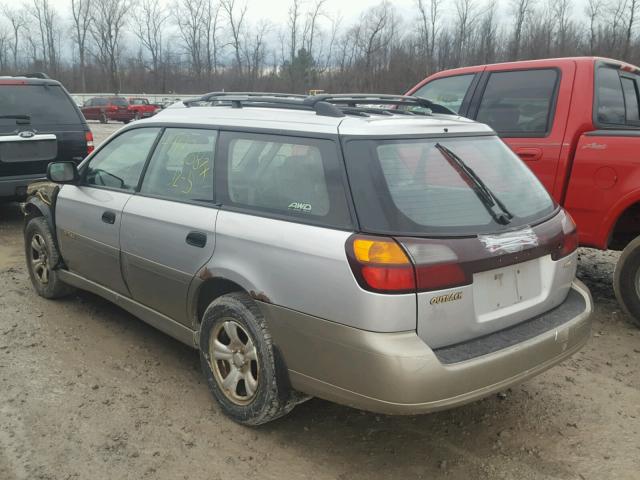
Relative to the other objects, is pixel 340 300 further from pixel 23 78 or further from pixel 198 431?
pixel 23 78

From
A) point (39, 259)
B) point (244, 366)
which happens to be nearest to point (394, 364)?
point (244, 366)

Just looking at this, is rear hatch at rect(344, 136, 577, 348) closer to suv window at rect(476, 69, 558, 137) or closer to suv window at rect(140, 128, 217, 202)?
suv window at rect(140, 128, 217, 202)

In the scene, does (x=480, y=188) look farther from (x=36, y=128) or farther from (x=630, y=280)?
(x=36, y=128)

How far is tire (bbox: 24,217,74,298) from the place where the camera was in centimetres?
488

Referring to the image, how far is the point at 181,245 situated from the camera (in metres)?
3.42

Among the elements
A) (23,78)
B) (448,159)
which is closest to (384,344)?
(448,159)

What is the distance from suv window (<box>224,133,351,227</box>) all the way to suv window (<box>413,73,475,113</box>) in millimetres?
3021

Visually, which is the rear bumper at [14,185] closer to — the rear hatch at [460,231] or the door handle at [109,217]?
the door handle at [109,217]

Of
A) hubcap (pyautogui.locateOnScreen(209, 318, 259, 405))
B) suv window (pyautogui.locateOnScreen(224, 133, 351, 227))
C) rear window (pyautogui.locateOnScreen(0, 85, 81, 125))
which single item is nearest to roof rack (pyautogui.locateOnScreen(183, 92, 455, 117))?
suv window (pyautogui.locateOnScreen(224, 133, 351, 227))

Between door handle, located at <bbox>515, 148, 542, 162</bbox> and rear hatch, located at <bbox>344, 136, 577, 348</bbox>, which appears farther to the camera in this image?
door handle, located at <bbox>515, 148, 542, 162</bbox>

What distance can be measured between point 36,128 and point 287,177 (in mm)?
6009

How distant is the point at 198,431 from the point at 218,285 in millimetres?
799

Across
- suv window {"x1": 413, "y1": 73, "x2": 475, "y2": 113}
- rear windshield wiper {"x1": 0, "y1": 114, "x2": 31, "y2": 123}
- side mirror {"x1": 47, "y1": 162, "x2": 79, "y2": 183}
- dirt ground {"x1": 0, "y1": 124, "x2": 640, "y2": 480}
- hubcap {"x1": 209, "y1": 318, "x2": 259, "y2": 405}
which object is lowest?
dirt ground {"x1": 0, "y1": 124, "x2": 640, "y2": 480}

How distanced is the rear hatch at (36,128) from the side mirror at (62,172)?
3537mm
